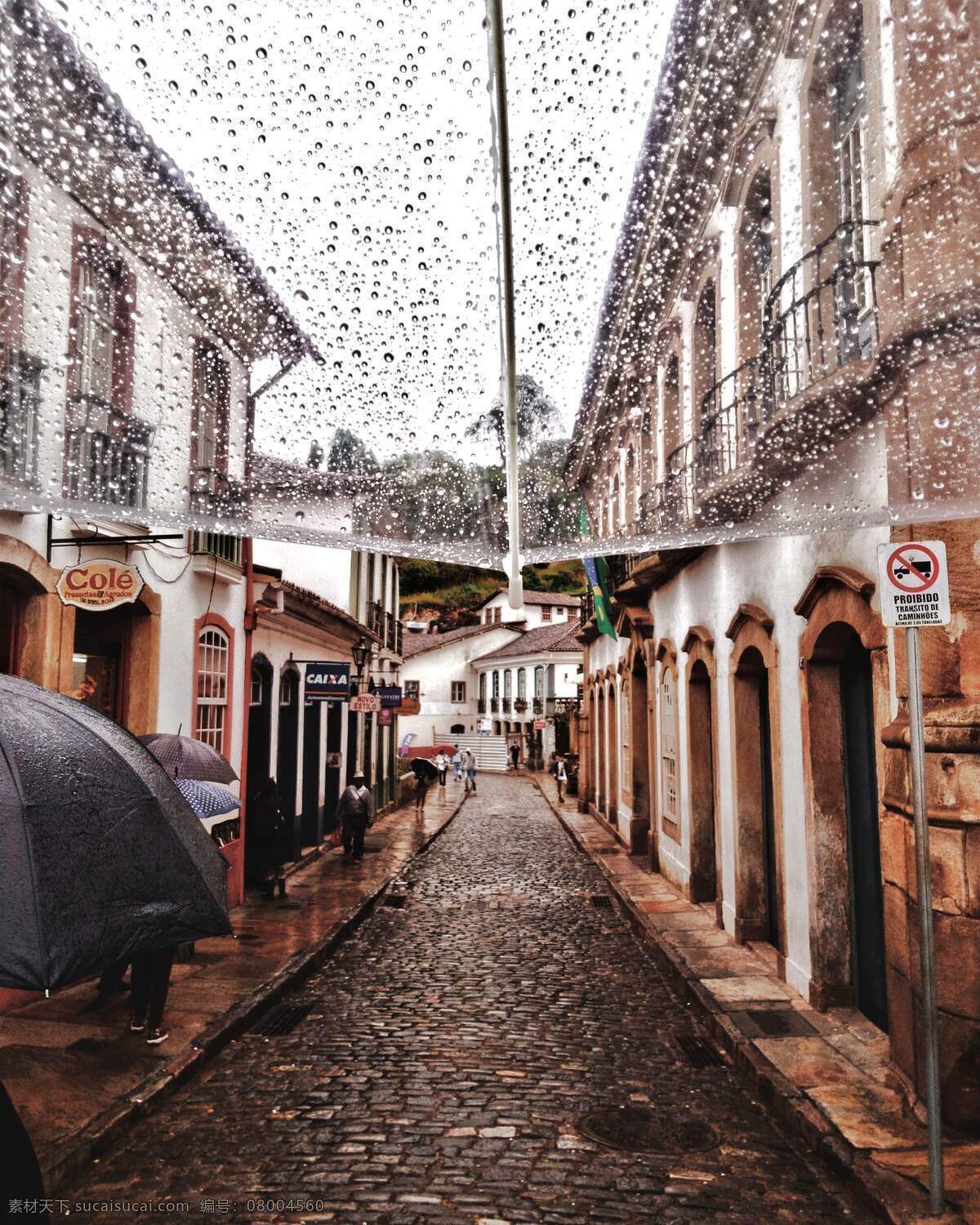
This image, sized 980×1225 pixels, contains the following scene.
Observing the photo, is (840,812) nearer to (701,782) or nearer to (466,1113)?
(466,1113)

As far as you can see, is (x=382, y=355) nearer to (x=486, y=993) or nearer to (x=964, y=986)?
(x=964, y=986)

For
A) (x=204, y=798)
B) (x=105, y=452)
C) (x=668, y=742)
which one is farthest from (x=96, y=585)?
(x=668, y=742)

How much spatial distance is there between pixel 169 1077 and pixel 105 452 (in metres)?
4.82

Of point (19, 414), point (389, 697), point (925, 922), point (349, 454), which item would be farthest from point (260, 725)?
point (19, 414)

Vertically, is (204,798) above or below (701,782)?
above

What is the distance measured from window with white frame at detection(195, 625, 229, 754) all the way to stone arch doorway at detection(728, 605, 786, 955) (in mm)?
6047

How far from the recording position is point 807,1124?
4680mm

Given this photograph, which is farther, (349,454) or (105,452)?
(349,454)

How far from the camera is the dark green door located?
6480 mm

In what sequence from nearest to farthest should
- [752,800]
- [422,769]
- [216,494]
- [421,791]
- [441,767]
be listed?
[216,494] → [752,800] → [421,791] → [422,769] → [441,767]

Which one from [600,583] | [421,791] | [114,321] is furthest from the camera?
[421,791]

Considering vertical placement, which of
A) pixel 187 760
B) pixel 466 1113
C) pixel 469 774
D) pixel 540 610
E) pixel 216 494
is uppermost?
pixel 540 610

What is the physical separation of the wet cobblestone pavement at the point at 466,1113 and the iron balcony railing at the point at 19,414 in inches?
144

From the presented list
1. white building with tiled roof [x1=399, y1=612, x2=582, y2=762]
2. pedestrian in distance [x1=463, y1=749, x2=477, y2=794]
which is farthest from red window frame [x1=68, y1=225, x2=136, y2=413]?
white building with tiled roof [x1=399, y1=612, x2=582, y2=762]
